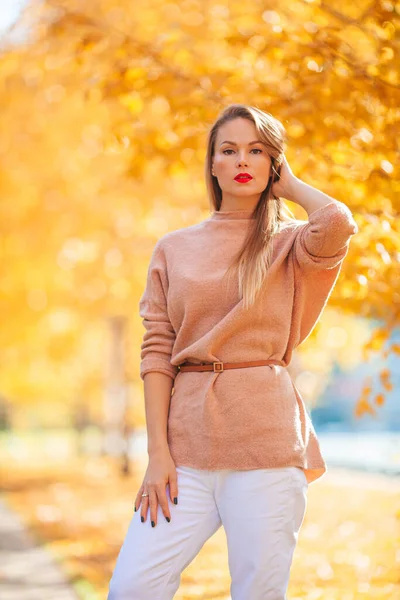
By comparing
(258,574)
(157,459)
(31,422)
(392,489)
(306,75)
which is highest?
(306,75)

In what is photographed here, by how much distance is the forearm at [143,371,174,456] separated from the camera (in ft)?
8.41

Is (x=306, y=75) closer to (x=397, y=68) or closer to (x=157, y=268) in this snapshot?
(x=397, y=68)

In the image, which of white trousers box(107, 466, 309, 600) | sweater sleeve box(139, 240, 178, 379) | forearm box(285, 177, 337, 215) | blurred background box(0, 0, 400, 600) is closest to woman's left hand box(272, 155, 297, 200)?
forearm box(285, 177, 337, 215)

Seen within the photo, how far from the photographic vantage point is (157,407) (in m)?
2.61

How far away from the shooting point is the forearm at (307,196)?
8.50 feet

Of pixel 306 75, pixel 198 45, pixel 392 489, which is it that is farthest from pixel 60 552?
pixel 392 489

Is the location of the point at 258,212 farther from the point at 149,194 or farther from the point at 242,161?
the point at 149,194

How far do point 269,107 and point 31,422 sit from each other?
5376cm

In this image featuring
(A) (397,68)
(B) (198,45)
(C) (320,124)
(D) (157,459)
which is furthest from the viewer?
(B) (198,45)

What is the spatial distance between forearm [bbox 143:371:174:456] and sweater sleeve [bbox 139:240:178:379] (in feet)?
0.08

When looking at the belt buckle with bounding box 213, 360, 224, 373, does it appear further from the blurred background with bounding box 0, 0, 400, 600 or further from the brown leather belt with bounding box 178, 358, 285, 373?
the blurred background with bounding box 0, 0, 400, 600

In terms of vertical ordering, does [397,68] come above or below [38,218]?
above

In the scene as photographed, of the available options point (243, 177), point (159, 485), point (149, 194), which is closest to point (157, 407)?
point (159, 485)

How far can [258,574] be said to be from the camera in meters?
2.38
